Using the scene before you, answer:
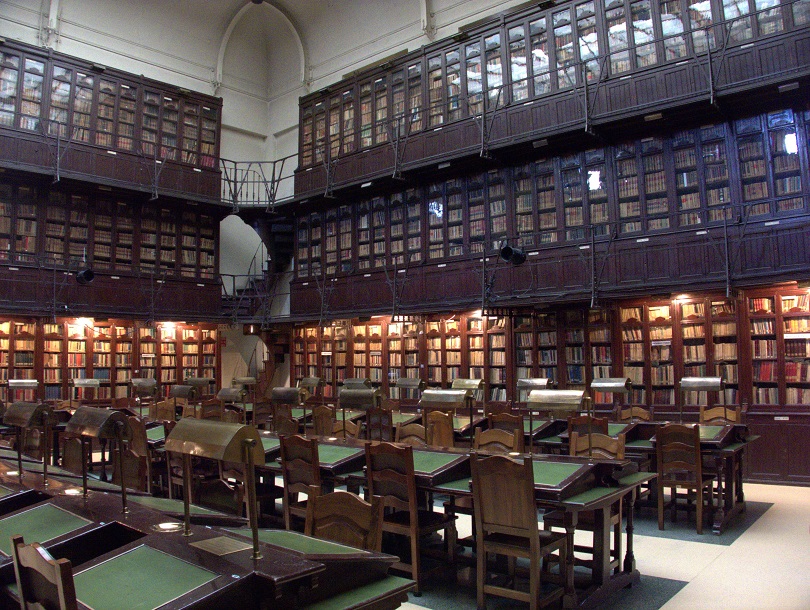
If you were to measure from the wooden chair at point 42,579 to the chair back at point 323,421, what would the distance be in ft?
17.2

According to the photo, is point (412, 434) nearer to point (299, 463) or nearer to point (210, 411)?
point (299, 463)

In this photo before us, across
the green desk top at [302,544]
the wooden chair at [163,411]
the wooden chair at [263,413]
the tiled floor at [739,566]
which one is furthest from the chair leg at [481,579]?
the wooden chair at [163,411]

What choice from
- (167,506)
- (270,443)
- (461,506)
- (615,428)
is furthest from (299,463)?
(615,428)

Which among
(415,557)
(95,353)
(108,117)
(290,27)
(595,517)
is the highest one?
(290,27)

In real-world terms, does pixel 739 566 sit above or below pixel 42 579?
below

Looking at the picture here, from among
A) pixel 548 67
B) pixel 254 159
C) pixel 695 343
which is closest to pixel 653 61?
pixel 548 67

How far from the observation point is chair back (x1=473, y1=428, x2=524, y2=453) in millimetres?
5035

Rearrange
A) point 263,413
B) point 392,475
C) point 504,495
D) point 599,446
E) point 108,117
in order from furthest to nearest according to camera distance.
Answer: point 108,117
point 263,413
point 599,446
point 392,475
point 504,495

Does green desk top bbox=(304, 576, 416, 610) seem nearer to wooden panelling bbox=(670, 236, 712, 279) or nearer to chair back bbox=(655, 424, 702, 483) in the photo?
chair back bbox=(655, 424, 702, 483)

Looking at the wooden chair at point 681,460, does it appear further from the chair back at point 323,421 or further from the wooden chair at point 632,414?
the chair back at point 323,421

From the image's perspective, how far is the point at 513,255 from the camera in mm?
9086

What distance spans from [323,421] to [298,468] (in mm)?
2599

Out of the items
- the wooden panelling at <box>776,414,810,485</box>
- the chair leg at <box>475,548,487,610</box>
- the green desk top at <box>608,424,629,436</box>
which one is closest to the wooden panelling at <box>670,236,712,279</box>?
the wooden panelling at <box>776,414,810,485</box>

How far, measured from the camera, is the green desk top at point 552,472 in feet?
11.8
